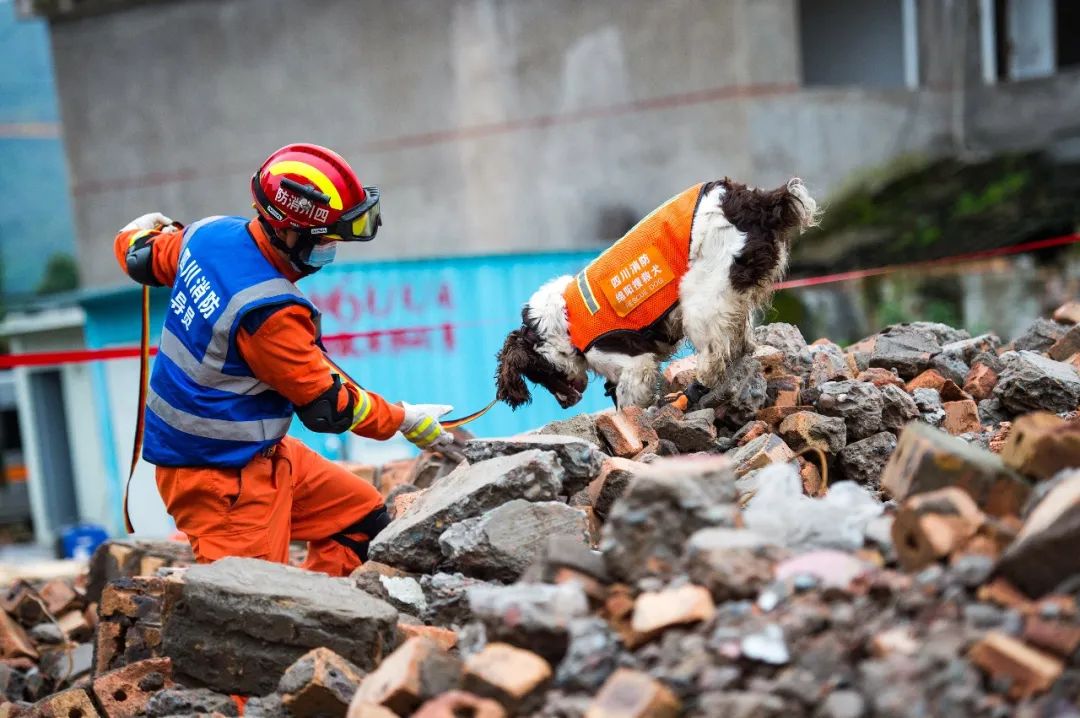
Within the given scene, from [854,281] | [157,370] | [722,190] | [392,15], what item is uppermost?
[392,15]

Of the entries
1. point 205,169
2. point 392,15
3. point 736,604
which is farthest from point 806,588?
point 205,169

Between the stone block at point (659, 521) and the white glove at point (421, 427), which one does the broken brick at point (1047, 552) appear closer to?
the stone block at point (659, 521)

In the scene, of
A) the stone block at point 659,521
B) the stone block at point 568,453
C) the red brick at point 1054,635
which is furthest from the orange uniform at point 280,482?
the red brick at point 1054,635

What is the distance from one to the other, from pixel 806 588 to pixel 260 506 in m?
2.43

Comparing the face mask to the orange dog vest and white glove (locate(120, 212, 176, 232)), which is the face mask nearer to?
white glove (locate(120, 212, 176, 232))

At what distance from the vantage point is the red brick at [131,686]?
3723 mm

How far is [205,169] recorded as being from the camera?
1425 centimetres

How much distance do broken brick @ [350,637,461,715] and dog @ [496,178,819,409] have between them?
2383 mm

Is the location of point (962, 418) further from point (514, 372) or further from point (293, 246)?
point (293, 246)

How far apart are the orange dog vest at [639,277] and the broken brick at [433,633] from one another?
1.97m

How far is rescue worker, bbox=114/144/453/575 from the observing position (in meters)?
4.09

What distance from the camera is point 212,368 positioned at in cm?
420

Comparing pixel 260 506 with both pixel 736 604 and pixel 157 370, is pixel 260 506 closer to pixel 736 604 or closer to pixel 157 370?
pixel 157 370

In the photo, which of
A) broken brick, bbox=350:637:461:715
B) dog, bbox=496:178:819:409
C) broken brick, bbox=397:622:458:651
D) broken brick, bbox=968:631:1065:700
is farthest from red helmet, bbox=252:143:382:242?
broken brick, bbox=968:631:1065:700
